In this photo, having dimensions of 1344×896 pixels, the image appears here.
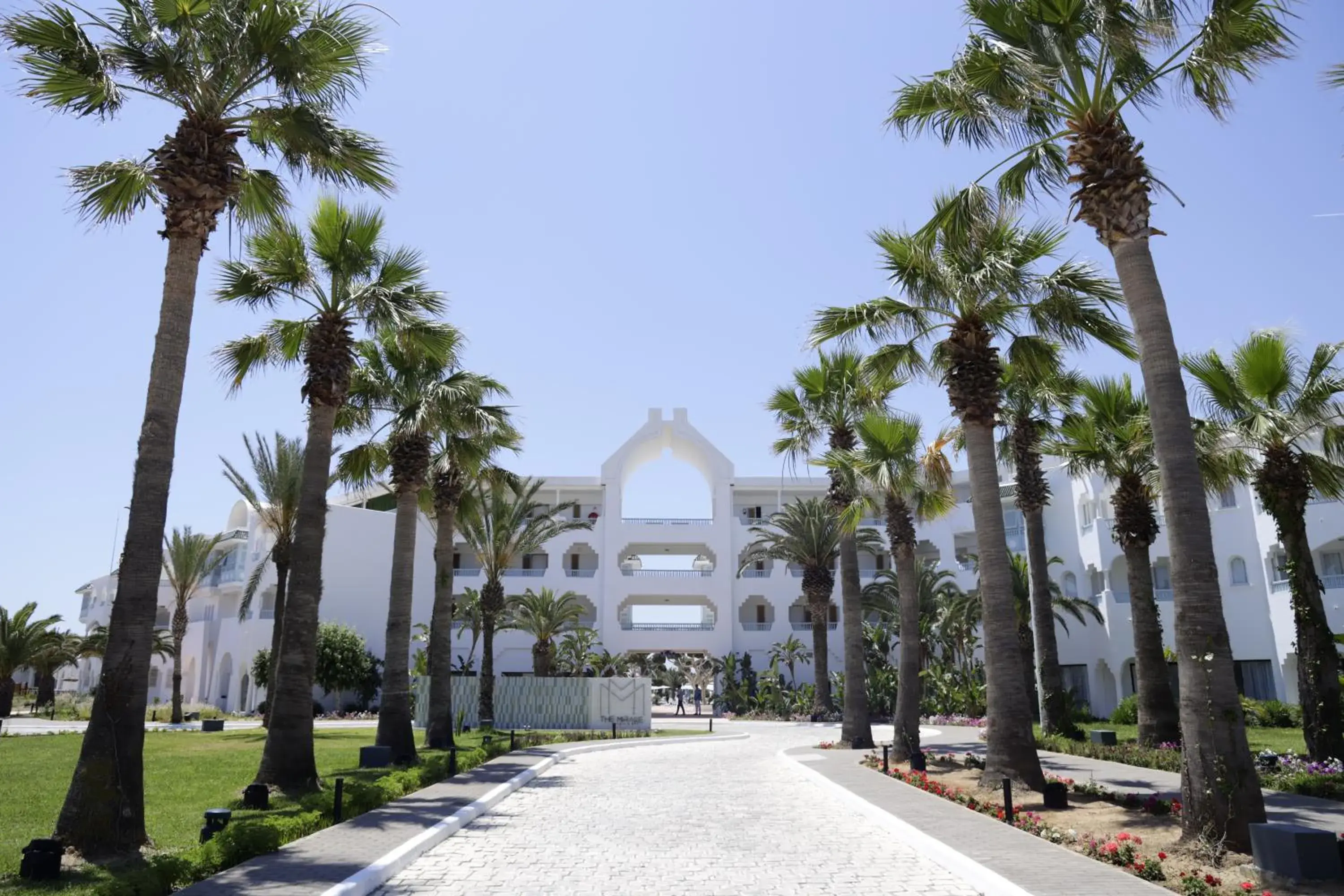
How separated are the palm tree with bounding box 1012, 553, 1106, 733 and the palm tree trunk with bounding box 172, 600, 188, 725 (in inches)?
1341

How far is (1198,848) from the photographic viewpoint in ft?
30.1

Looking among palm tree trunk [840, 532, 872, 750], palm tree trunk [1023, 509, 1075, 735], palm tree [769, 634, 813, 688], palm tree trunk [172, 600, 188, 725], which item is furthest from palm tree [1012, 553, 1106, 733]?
palm tree trunk [172, 600, 188, 725]

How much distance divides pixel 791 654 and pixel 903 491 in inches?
1135

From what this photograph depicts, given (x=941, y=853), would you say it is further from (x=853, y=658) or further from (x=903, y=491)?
(x=853, y=658)

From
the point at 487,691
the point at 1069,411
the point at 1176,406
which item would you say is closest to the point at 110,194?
the point at 1176,406

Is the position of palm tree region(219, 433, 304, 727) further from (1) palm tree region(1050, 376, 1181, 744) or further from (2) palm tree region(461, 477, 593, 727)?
(1) palm tree region(1050, 376, 1181, 744)

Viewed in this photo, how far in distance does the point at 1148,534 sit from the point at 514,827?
54.3ft

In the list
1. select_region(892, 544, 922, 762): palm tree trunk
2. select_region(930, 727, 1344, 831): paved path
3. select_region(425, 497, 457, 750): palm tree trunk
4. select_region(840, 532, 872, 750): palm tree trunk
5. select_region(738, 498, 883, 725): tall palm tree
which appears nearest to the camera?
select_region(930, 727, 1344, 831): paved path

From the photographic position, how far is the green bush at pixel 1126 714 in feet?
112

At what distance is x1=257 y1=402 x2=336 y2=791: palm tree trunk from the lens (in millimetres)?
14586

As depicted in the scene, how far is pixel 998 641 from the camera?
14.9 metres

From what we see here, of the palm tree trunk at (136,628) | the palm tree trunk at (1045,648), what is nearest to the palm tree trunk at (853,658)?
the palm tree trunk at (1045,648)

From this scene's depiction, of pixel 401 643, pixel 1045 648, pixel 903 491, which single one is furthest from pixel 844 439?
pixel 401 643

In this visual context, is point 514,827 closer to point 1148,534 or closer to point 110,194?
point 110,194
